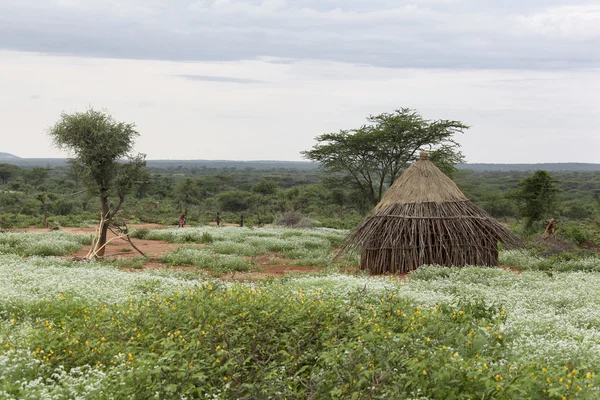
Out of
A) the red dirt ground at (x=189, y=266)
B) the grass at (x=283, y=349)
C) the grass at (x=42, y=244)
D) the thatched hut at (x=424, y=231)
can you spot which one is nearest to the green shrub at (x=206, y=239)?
the red dirt ground at (x=189, y=266)

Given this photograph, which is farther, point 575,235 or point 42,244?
point 575,235

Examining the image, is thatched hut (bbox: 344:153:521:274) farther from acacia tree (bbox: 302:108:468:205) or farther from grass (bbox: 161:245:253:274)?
acacia tree (bbox: 302:108:468:205)

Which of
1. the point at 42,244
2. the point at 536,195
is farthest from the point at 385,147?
the point at 42,244

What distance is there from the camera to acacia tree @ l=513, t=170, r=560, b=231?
34.3 m

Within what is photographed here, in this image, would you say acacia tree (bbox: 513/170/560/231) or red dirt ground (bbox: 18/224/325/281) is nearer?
red dirt ground (bbox: 18/224/325/281)

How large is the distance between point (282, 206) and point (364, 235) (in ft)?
141

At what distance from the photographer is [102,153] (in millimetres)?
21812

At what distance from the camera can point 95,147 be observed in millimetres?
21656

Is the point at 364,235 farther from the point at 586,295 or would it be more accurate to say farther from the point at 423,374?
the point at 423,374

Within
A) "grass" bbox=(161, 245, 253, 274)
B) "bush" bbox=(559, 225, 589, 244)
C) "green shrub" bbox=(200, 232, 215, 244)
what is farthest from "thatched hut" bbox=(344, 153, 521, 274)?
"green shrub" bbox=(200, 232, 215, 244)

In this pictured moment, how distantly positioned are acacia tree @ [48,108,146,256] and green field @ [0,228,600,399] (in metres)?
9.81

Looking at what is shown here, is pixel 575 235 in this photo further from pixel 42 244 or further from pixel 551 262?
pixel 42 244

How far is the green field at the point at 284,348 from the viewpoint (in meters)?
6.10

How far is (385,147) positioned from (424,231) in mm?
15849
